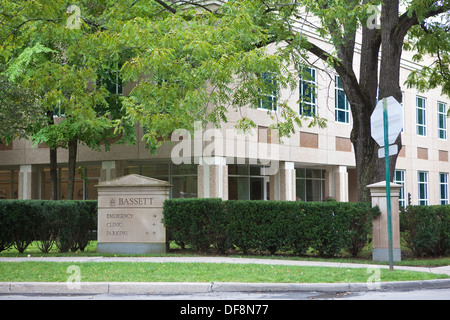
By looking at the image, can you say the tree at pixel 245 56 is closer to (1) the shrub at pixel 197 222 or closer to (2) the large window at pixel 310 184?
(1) the shrub at pixel 197 222

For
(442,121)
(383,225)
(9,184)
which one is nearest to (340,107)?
(442,121)

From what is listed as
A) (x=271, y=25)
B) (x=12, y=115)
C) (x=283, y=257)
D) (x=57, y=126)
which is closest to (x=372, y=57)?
(x=271, y=25)

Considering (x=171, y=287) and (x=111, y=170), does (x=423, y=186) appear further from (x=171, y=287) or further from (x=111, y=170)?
(x=171, y=287)

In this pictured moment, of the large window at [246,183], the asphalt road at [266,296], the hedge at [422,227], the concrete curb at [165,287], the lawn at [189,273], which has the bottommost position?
the asphalt road at [266,296]

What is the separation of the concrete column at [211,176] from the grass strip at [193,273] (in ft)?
43.5

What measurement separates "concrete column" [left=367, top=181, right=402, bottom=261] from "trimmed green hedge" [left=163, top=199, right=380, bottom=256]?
185 mm

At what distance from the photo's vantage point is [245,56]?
13.3m

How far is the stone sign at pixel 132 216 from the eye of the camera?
16.0m

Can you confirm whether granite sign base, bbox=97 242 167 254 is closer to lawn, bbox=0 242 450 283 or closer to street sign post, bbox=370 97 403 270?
lawn, bbox=0 242 450 283

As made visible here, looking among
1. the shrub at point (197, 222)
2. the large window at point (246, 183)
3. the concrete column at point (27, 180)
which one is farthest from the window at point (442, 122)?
the shrub at point (197, 222)

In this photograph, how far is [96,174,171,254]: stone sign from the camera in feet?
52.6

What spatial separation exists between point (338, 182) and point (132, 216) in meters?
19.8
